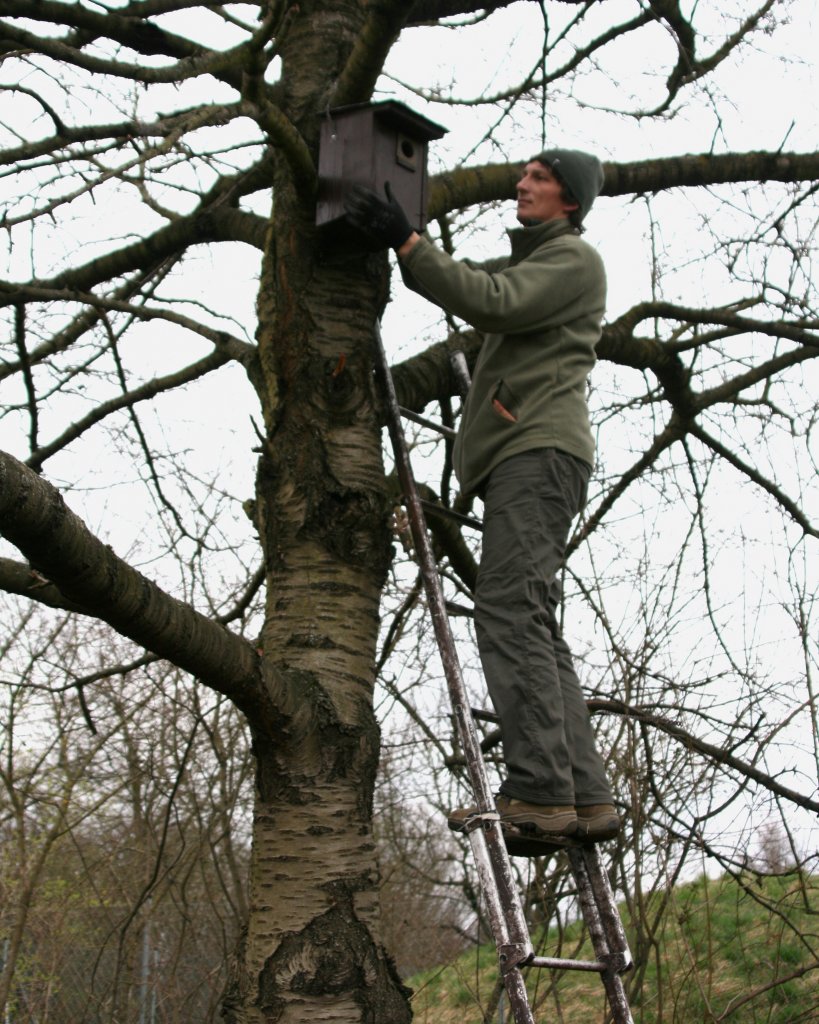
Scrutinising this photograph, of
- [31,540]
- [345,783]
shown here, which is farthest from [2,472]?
[345,783]

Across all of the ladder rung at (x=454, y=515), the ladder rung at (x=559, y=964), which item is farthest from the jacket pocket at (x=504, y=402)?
the ladder rung at (x=559, y=964)

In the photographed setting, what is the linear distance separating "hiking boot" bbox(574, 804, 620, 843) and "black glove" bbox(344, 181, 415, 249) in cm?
162

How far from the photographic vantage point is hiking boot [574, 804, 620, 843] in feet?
9.59

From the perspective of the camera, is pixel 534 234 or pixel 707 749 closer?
pixel 534 234

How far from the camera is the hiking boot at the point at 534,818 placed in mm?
2705

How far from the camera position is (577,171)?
135 inches

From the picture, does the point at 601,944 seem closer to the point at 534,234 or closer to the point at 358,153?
the point at 534,234

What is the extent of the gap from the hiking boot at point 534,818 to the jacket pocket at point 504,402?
3.40 feet

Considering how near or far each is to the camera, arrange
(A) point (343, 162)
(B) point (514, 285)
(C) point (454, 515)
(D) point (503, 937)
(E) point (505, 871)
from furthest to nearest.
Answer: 1. (C) point (454, 515)
2. (A) point (343, 162)
3. (B) point (514, 285)
4. (E) point (505, 871)
5. (D) point (503, 937)

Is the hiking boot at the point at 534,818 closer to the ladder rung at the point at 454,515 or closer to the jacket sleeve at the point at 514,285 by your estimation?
the ladder rung at the point at 454,515

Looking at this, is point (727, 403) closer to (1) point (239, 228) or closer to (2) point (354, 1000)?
(1) point (239, 228)

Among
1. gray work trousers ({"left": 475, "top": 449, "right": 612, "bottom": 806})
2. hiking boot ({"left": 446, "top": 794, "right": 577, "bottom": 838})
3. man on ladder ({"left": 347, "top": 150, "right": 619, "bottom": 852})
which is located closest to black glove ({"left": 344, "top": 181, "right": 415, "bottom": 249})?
man on ladder ({"left": 347, "top": 150, "right": 619, "bottom": 852})

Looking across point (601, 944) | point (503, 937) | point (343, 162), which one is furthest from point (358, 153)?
point (601, 944)

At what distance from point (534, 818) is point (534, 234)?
170cm
